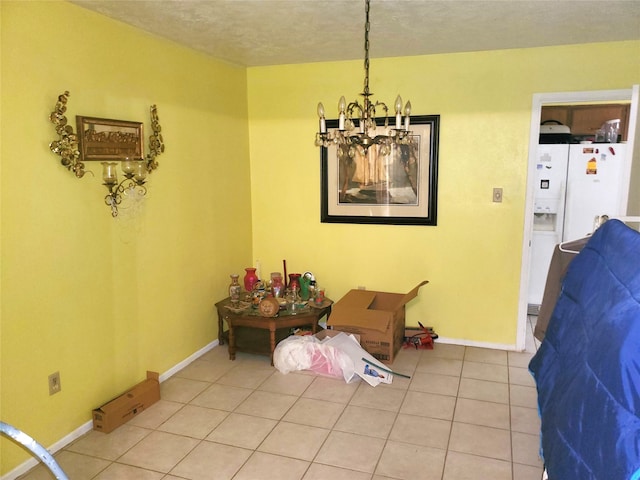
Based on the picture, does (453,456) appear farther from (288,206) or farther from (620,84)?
(620,84)

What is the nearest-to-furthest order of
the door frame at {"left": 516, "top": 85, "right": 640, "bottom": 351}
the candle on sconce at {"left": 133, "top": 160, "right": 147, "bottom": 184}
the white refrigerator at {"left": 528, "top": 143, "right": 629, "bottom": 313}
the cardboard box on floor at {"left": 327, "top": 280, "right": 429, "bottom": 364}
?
the candle on sconce at {"left": 133, "top": 160, "right": 147, "bottom": 184}
the door frame at {"left": 516, "top": 85, "right": 640, "bottom": 351}
the cardboard box on floor at {"left": 327, "top": 280, "right": 429, "bottom": 364}
the white refrigerator at {"left": 528, "top": 143, "right": 629, "bottom": 313}

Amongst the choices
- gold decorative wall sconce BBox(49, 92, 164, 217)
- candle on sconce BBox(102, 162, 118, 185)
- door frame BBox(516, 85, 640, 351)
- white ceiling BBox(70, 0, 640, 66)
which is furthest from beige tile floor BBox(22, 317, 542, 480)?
white ceiling BBox(70, 0, 640, 66)

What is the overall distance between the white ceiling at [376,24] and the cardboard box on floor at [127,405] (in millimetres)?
2285

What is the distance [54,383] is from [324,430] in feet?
5.07

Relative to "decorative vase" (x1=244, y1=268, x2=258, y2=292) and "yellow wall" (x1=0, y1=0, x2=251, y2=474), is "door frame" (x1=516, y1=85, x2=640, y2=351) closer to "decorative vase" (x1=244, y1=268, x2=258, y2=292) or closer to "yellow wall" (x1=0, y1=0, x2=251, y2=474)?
"decorative vase" (x1=244, y1=268, x2=258, y2=292)

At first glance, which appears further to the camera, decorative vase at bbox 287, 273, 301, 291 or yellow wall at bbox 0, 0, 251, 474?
decorative vase at bbox 287, 273, 301, 291

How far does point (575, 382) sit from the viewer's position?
1279 mm

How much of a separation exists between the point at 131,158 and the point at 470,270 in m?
2.77

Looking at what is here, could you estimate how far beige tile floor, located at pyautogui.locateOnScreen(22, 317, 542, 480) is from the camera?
2516 mm

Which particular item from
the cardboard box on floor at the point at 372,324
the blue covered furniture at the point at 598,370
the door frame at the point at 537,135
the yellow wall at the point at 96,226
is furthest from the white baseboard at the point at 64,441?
the door frame at the point at 537,135

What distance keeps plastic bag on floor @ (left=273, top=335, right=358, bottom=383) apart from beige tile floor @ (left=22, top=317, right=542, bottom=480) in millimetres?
71

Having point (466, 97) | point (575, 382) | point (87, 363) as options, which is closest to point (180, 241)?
point (87, 363)

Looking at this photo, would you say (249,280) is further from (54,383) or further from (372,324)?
(54,383)

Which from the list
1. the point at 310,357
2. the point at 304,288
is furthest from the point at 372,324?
the point at 304,288
